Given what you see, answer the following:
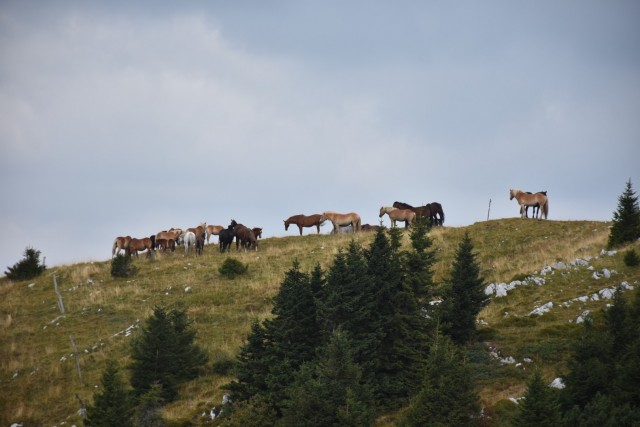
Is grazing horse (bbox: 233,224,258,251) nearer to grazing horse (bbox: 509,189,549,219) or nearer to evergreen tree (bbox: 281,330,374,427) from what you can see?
grazing horse (bbox: 509,189,549,219)

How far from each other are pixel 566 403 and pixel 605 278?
478 inches

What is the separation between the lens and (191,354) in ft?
70.8

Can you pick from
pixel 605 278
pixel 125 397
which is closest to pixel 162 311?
pixel 125 397

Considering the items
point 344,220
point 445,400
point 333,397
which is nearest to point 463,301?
point 445,400

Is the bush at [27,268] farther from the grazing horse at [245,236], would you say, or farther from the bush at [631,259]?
the bush at [631,259]

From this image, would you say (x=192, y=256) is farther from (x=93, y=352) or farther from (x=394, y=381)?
(x=394, y=381)

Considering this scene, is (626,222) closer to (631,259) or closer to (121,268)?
(631,259)

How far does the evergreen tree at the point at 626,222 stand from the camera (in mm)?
27328

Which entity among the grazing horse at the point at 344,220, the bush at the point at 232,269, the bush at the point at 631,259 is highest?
the grazing horse at the point at 344,220

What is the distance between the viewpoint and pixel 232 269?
105 ft

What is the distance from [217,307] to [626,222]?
19.9 meters

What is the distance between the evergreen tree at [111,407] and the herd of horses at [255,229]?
2285 centimetres

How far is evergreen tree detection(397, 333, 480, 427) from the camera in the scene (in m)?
13.2

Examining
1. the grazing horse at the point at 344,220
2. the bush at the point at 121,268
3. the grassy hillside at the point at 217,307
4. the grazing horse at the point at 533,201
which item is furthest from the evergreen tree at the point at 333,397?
the grazing horse at the point at 533,201
